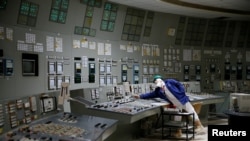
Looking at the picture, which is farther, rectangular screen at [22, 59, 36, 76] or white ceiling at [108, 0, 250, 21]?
white ceiling at [108, 0, 250, 21]

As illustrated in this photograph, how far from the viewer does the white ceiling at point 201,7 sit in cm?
687

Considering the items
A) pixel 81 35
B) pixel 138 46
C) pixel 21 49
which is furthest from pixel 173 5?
pixel 21 49

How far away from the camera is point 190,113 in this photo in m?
5.83

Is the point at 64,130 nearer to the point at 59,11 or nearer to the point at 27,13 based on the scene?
the point at 27,13

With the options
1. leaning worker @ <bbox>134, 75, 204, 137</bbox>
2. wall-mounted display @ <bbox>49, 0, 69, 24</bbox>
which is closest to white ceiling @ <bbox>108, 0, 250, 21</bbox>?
wall-mounted display @ <bbox>49, 0, 69, 24</bbox>

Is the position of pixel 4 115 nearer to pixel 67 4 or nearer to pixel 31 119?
pixel 31 119

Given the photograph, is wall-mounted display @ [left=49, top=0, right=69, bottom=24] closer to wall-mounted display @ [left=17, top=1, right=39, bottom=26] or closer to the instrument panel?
wall-mounted display @ [left=17, top=1, right=39, bottom=26]

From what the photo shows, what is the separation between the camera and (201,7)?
7484 mm

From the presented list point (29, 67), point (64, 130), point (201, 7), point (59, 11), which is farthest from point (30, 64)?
point (201, 7)

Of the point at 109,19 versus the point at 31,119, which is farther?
the point at 109,19

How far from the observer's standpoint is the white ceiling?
687cm

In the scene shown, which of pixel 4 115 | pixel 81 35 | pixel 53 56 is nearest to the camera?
pixel 4 115

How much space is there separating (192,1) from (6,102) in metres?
5.05

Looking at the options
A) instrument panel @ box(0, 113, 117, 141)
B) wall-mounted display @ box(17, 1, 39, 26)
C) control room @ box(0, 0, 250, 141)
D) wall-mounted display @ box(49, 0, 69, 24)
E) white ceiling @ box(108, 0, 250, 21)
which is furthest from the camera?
white ceiling @ box(108, 0, 250, 21)
